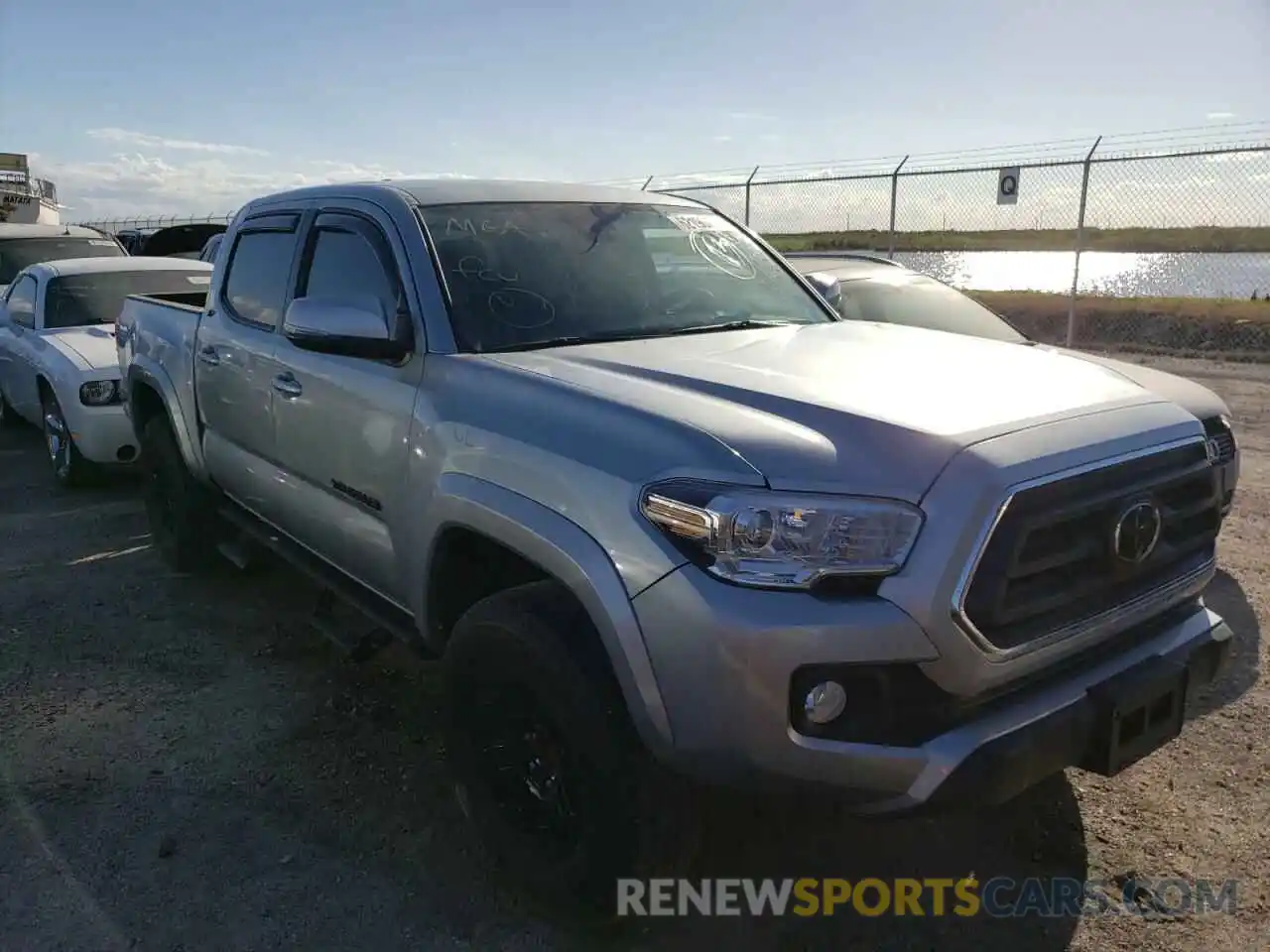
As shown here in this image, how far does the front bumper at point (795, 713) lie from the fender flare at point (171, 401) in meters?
3.56

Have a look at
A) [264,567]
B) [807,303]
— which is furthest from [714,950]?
[264,567]

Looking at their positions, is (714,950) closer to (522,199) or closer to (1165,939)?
(1165,939)

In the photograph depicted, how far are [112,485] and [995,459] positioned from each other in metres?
6.99

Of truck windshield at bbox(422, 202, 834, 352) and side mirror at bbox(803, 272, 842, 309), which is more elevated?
truck windshield at bbox(422, 202, 834, 352)

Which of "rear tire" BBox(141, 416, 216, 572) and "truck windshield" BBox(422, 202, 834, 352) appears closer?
"truck windshield" BBox(422, 202, 834, 352)

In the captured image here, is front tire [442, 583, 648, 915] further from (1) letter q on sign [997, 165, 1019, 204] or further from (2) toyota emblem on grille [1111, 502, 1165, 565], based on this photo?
(1) letter q on sign [997, 165, 1019, 204]

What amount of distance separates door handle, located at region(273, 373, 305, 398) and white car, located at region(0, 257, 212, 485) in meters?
3.01

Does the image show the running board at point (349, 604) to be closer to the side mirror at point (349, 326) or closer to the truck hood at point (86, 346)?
the side mirror at point (349, 326)

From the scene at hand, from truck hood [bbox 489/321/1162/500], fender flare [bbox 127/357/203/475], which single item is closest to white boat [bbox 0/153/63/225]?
fender flare [bbox 127/357/203/475]

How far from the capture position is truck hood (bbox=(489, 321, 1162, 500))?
2275 mm

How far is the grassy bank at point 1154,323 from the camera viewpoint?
14758 millimetres

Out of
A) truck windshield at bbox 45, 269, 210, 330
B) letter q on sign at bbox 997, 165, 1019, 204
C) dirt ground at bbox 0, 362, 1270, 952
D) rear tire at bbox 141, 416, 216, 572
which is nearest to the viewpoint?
dirt ground at bbox 0, 362, 1270, 952

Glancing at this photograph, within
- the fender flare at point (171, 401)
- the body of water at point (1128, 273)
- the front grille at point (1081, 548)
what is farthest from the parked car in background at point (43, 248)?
the body of water at point (1128, 273)

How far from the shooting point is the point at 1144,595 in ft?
8.68
